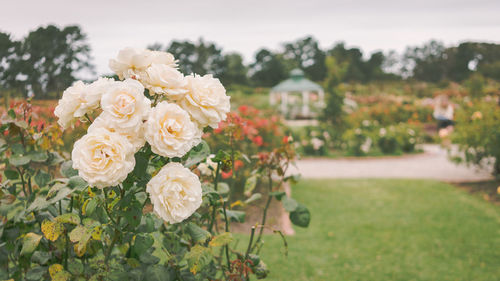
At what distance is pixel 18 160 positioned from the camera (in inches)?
60.1

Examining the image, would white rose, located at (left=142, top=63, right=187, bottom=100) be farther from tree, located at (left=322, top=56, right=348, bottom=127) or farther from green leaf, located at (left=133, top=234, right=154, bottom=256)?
tree, located at (left=322, top=56, right=348, bottom=127)

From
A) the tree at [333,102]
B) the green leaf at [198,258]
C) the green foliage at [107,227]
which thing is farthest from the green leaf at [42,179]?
the tree at [333,102]

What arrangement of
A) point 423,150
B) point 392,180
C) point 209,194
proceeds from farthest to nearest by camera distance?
point 423,150, point 392,180, point 209,194

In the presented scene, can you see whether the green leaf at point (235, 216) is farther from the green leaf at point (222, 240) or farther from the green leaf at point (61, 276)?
the green leaf at point (61, 276)

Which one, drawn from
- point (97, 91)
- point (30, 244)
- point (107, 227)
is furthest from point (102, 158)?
point (30, 244)

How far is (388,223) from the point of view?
15.6 feet

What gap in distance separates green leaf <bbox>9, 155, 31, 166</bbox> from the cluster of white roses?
569 millimetres

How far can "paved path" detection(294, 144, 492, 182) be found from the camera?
7.63m

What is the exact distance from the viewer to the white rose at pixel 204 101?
3.41 feet

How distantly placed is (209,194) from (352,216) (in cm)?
412

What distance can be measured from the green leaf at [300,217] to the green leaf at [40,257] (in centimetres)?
92

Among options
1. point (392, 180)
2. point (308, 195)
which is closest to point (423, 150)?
point (392, 180)

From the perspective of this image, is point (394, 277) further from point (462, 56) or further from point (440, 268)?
point (462, 56)

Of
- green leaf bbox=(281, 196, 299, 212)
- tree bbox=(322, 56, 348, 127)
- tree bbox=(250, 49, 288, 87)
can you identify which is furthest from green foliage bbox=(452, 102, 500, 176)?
tree bbox=(250, 49, 288, 87)
